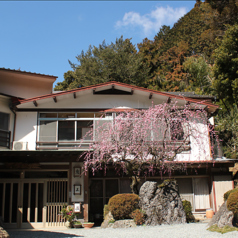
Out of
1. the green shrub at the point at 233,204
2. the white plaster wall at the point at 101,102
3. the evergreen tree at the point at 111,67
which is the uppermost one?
the evergreen tree at the point at 111,67

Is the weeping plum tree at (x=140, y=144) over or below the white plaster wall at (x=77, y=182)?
over

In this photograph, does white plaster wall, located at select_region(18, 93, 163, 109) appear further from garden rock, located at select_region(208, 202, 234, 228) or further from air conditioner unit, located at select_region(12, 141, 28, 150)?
garden rock, located at select_region(208, 202, 234, 228)

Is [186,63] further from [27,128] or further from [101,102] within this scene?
[27,128]

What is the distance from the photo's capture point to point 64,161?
1400 centimetres

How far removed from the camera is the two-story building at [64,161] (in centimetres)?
1356

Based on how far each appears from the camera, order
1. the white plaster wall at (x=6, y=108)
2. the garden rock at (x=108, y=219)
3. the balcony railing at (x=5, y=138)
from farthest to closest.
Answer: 1. the white plaster wall at (x=6, y=108)
2. the balcony railing at (x=5, y=138)
3. the garden rock at (x=108, y=219)

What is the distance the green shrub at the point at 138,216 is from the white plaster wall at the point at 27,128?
6.60 metres

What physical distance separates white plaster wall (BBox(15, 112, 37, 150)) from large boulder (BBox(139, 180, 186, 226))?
6633 mm

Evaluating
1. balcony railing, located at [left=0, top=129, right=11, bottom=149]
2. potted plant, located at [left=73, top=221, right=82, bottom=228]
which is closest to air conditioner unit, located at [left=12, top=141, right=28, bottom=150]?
balcony railing, located at [left=0, top=129, right=11, bottom=149]

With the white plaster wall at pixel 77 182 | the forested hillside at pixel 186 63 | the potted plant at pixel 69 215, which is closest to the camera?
the potted plant at pixel 69 215

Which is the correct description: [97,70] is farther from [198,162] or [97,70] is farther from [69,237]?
[69,237]

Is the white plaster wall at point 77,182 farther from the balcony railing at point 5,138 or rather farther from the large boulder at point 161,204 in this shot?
the balcony railing at point 5,138

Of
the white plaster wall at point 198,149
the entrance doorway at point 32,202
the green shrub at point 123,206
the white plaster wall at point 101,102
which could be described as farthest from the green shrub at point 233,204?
Result: the white plaster wall at point 101,102

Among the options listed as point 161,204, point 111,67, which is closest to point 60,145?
point 161,204
